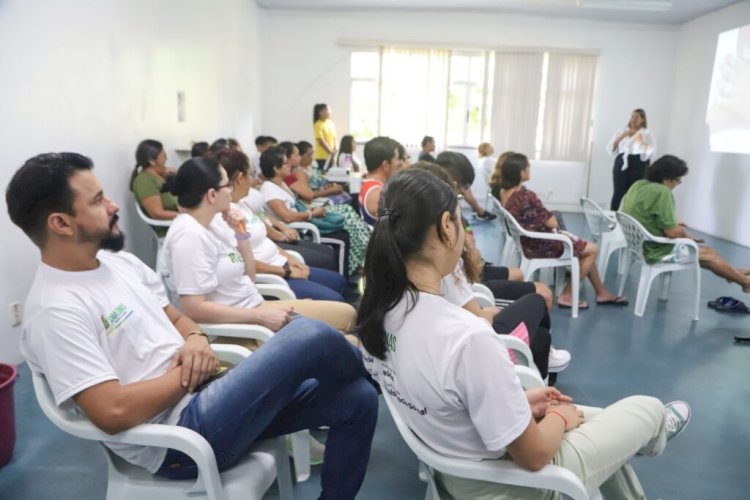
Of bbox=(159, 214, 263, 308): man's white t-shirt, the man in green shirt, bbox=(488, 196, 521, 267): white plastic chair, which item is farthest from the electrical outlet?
the man in green shirt

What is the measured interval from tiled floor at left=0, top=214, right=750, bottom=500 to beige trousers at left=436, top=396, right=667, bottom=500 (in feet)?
1.90

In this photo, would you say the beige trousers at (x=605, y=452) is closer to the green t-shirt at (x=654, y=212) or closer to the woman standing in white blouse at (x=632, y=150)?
the green t-shirt at (x=654, y=212)

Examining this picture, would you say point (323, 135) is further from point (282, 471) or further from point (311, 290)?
point (282, 471)

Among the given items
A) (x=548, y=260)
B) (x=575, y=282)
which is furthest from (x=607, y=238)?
(x=548, y=260)

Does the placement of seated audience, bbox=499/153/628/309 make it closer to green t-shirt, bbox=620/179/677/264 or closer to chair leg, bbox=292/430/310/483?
green t-shirt, bbox=620/179/677/264

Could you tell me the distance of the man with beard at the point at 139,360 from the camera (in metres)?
1.08

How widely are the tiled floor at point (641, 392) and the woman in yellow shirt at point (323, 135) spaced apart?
4425 millimetres

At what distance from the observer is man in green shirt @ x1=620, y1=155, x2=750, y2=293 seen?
353cm

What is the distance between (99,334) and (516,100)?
7.95 m

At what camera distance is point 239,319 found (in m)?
1.84

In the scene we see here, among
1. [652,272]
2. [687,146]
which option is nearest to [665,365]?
[652,272]

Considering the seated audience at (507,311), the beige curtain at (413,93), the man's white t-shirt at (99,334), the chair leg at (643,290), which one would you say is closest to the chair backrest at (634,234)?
the chair leg at (643,290)

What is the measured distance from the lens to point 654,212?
3555 mm

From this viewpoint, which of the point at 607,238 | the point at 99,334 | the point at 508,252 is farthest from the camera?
the point at 607,238
